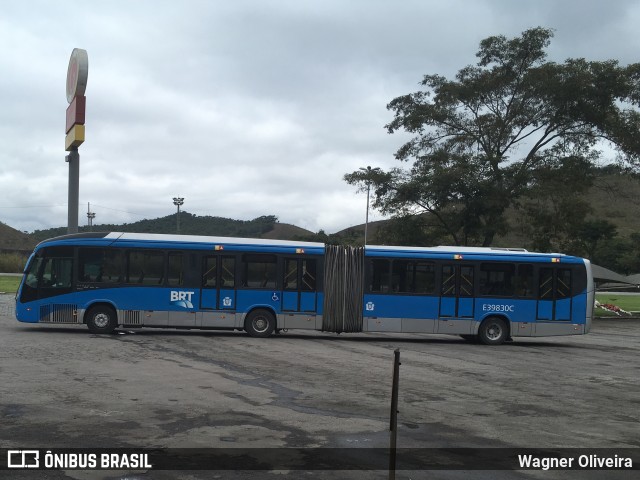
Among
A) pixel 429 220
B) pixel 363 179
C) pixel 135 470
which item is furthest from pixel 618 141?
pixel 135 470

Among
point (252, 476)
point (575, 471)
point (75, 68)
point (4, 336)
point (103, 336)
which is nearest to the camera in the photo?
point (252, 476)

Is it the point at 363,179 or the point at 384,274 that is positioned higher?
the point at 363,179

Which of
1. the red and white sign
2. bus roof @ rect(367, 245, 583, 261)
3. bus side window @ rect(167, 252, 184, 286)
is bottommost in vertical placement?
bus side window @ rect(167, 252, 184, 286)

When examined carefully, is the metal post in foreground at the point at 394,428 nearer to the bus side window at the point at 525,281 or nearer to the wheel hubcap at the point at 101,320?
the wheel hubcap at the point at 101,320

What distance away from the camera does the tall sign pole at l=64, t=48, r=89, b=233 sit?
2983 cm

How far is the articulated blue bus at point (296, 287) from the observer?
21.7m

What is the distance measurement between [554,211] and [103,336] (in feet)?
82.4

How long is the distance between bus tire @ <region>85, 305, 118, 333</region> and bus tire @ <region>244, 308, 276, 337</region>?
3892 mm

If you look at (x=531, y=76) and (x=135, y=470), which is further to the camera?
(x=531, y=76)

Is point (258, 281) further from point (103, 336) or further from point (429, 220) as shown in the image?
point (429, 220)

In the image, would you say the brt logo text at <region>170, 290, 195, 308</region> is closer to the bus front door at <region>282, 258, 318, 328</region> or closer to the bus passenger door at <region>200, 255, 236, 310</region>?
the bus passenger door at <region>200, 255, 236, 310</region>

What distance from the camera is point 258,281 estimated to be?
22469 millimetres

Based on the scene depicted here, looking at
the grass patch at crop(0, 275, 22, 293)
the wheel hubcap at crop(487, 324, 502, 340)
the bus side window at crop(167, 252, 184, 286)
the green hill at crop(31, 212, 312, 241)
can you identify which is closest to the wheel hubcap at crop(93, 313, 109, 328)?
the bus side window at crop(167, 252, 184, 286)

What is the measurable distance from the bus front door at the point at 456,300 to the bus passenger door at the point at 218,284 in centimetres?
653
